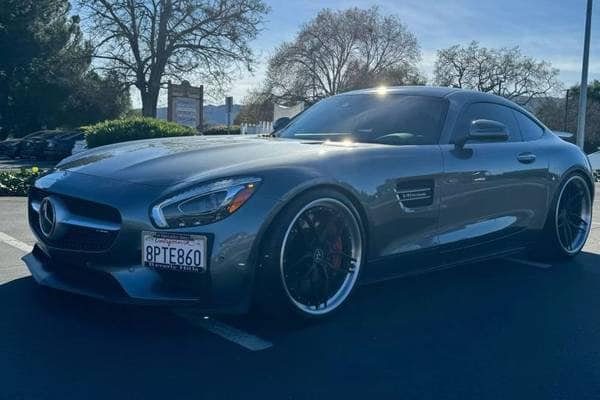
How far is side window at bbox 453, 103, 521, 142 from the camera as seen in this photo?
14.3ft

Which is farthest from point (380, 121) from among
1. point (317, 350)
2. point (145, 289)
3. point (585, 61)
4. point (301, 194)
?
point (585, 61)

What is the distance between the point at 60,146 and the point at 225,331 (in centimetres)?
1961

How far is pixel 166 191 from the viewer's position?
9.91 feet

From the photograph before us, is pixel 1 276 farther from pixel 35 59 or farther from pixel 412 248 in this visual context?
pixel 35 59

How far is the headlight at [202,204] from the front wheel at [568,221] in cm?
300

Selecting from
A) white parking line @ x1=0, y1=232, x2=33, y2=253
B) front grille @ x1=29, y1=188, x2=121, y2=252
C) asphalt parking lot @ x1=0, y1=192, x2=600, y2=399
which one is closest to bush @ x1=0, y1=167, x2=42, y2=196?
white parking line @ x1=0, y1=232, x2=33, y2=253

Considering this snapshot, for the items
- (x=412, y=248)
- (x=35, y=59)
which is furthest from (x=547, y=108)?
(x=412, y=248)

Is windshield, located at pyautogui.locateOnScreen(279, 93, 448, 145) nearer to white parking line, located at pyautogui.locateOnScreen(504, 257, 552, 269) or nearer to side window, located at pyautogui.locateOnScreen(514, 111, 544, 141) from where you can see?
side window, located at pyautogui.locateOnScreen(514, 111, 544, 141)

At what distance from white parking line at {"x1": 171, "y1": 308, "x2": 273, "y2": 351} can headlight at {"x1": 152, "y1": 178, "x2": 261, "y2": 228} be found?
438mm

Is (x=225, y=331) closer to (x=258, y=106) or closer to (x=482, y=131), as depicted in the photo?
(x=482, y=131)

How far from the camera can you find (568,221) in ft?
17.2

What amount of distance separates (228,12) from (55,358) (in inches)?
1157

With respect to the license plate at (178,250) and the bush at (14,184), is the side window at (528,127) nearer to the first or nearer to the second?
the license plate at (178,250)

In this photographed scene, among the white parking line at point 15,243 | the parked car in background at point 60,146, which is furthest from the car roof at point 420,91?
the parked car in background at point 60,146
